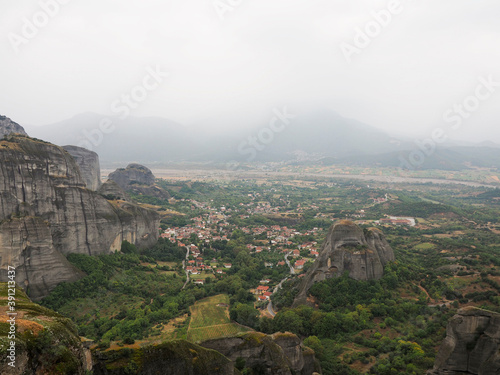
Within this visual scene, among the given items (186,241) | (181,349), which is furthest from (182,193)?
(181,349)

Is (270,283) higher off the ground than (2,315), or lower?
lower

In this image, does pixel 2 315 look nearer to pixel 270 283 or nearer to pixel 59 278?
pixel 59 278

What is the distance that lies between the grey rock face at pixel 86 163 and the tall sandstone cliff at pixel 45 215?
111 feet

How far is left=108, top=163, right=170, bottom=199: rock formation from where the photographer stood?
91875mm

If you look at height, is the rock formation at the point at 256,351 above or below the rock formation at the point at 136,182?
below

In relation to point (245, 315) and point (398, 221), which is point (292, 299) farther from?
point (398, 221)

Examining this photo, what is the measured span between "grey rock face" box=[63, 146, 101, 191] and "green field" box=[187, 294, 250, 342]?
43.7 meters

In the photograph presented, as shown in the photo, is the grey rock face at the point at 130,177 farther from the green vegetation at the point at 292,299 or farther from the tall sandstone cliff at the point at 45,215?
the tall sandstone cliff at the point at 45,215

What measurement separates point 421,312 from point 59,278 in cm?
3378

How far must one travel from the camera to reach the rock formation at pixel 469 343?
50.8ft

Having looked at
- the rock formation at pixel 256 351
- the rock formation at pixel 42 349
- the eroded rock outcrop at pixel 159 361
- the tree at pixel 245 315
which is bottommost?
the tree at pixel 245 315

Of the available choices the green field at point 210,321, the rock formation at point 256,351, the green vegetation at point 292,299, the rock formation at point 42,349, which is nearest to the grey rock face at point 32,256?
the green vegetation at point 292,299

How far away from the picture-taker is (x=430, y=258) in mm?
41250

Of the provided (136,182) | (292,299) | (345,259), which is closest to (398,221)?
(345,259)
